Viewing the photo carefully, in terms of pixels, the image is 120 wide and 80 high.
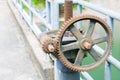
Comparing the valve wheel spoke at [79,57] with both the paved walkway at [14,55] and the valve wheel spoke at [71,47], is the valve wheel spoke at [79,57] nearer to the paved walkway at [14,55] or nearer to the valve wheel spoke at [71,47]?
the valve wheel spoke at [71,47]

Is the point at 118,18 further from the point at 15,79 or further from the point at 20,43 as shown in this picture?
the point at 20,43

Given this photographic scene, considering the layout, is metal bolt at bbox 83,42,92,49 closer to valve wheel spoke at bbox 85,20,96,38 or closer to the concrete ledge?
valve wheel spoke at bbox 85,20,96,38

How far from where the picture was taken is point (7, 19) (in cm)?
711

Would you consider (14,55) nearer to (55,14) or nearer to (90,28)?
(55,14)

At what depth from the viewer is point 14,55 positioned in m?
4.54

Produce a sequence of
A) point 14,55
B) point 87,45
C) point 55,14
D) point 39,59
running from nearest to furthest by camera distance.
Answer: point 87,45 < point 55,14 < point 39,59 < point 14,55

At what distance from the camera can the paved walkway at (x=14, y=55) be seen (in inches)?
150

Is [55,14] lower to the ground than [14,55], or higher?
higher

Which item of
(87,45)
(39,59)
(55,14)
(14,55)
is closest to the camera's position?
(87,45)

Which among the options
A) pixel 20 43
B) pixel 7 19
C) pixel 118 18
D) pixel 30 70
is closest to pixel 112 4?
pixel 7 19

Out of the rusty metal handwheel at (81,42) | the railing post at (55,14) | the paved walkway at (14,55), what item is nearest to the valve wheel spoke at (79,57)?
the rusty metal handwheel at (81,42)

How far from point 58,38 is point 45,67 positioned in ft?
5.51

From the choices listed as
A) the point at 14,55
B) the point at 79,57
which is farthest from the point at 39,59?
the point at 79,57

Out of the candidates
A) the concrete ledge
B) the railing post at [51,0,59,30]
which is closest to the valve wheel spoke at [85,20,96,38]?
the railing post at [51,0,59,30]
